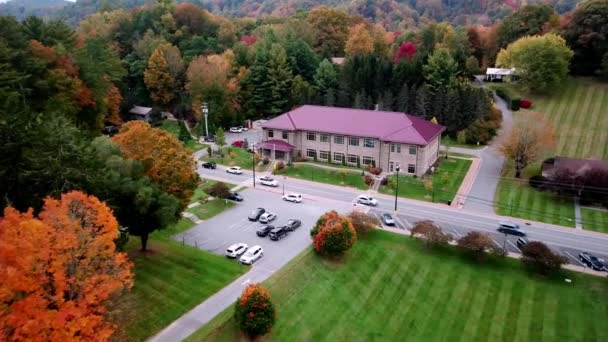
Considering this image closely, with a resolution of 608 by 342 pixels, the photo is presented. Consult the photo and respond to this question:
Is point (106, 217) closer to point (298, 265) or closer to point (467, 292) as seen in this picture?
point (298, 265)

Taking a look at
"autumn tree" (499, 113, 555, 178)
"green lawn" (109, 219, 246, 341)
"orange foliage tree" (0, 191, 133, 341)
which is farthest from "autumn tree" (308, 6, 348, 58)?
"orange foliage tree" (0, 191, 133, 341)

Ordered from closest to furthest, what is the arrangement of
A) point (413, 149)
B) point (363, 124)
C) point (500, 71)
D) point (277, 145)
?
point (413, 149)
point (363, 124)
point (277, 145)
point (500, 71)

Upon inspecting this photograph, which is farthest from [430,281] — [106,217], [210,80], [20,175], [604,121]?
[210,80]

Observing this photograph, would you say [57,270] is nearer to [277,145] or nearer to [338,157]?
[277,145]

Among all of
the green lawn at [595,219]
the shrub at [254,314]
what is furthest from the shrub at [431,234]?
the shrub at [254,314]

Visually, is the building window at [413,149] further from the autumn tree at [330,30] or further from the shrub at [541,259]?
the autumn tree at [330,30]

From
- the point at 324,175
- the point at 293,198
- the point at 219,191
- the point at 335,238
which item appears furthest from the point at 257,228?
the point at 324,175
